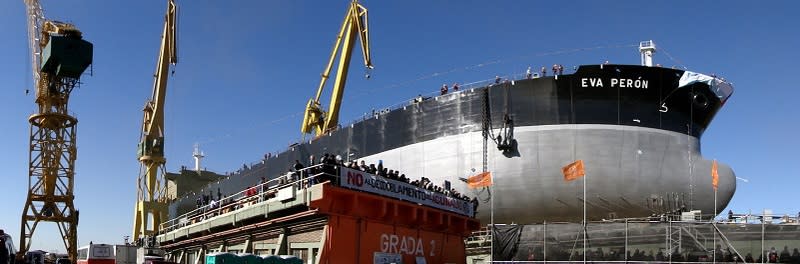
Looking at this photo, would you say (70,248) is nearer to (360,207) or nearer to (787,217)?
(360,207)

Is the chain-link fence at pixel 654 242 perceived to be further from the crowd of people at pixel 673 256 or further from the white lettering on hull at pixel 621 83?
the white lettering on hull at pixel 621 83

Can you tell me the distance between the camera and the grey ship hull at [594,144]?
39.9m

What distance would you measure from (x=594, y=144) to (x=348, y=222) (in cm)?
2171

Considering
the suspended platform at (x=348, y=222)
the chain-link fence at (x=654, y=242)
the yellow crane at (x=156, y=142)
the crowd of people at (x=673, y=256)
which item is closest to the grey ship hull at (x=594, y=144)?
the chain-link fence at (x=654, y=242)

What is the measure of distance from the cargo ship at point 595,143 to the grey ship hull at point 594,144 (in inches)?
2.3

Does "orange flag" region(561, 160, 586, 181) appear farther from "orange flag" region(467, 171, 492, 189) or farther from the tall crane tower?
the tall crane tower

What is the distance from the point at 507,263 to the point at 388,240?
29.4 ft

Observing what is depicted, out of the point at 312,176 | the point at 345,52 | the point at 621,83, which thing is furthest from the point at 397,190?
the point at 345,52

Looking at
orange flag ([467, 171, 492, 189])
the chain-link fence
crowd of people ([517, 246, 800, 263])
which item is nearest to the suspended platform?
the chain-link fence

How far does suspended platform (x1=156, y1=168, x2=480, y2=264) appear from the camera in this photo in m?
22.1

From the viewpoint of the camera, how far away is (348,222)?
894 inches

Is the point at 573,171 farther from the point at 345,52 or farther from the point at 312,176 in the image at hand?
the point at 345,52

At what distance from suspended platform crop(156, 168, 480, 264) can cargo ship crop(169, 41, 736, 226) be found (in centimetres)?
1251

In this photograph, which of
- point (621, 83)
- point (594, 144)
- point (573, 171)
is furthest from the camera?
point (621, 83)
